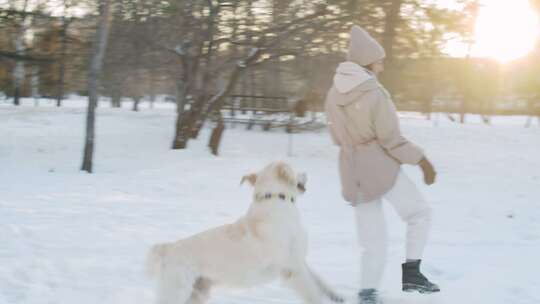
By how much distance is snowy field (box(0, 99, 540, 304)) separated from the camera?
4.30 meters

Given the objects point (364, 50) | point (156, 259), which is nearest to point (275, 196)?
point (156, 259)

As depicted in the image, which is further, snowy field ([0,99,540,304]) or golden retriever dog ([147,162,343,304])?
snowy field ([0,99,540,304])

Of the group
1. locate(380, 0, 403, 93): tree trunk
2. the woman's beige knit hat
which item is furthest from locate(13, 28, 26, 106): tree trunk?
the woman's beige knit hat

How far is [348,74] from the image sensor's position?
11.7 feet

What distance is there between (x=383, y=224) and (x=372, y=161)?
1.50 ft

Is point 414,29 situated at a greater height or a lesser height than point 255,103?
greater

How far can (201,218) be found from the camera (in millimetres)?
6996

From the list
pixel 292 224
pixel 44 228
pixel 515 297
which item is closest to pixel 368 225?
pixel 292 224

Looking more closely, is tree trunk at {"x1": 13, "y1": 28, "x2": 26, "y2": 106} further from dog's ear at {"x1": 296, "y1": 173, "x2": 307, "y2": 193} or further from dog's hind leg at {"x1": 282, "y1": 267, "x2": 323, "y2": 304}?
dog's hind leg at {"x1": 282, "y1": 267, "x2": 323, "y2": 304}

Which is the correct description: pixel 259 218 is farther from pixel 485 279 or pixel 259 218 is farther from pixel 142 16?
pixel 142 16

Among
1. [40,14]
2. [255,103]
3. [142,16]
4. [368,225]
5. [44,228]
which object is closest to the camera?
[368,225]

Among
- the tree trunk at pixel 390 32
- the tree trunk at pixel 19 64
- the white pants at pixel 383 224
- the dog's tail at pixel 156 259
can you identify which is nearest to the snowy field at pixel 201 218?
the white pants at pixel 383 224

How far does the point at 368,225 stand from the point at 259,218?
77 centimetres

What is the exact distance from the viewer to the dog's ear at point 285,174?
11.6ft
